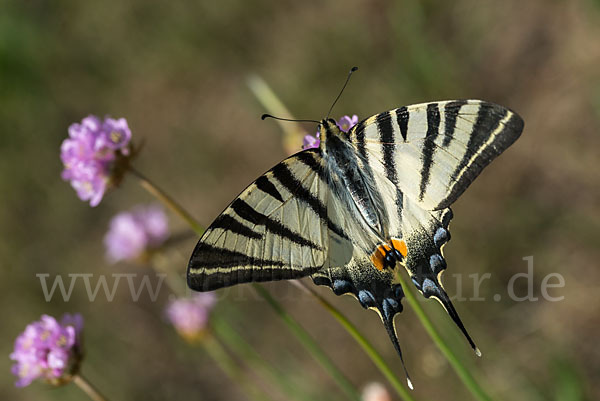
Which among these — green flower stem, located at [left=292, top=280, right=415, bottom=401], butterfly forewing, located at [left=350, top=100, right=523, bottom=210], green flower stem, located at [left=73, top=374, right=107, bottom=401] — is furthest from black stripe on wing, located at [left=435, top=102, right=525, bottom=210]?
green flower stem, located at [left=73, top=374, right=107, bottom=401]

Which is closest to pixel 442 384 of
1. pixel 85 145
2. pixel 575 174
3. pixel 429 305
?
pixel 429 305

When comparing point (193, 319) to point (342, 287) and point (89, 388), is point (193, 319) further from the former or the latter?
point (342, 287)

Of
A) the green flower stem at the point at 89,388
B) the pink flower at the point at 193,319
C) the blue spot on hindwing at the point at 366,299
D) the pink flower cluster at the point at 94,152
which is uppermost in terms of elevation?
the pink flower cluster at the point at 94,152

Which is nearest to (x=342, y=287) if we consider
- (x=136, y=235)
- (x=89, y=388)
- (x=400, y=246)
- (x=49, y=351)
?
(x=400, y=246)

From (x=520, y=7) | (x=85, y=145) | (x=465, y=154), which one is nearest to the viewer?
(x=465, y=154)

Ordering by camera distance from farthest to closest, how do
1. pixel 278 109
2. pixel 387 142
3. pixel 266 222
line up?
pixel 278 109, pixel 387 142, pixel 266 222

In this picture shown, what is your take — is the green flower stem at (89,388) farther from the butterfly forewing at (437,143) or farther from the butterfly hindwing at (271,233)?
the butterfly forewing at (437,143)

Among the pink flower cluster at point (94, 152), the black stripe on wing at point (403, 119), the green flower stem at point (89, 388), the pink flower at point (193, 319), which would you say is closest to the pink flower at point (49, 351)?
the green flower stem at point (89, 388)

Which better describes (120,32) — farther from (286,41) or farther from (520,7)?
(520,7)
